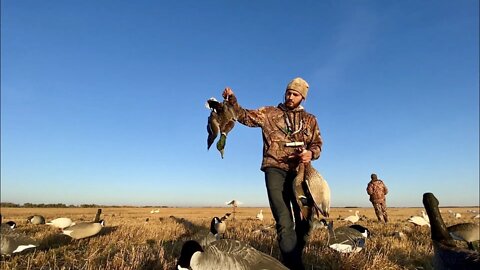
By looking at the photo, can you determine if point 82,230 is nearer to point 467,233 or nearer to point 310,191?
point 310,191

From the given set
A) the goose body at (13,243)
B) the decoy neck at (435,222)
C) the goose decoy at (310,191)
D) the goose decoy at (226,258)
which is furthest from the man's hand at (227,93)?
the goose body at (13,243)

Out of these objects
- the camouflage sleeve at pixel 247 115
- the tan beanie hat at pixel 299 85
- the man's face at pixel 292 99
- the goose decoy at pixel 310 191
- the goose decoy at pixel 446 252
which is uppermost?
the tan beanie hat at pixel 299 85

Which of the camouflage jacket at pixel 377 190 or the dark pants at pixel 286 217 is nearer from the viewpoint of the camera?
the dark pants at pixel 286 217

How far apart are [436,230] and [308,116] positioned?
2834mm

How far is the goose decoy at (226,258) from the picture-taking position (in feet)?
11.9

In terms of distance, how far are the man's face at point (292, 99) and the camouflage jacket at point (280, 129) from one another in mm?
78

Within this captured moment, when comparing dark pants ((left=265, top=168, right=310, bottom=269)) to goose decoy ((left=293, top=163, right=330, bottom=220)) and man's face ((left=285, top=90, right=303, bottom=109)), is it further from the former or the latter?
man's face ((left=285, top=90, right=303, bottom=109))

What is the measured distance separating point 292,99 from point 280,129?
50cm

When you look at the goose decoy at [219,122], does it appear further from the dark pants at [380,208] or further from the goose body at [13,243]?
the dark pants at [380,208]

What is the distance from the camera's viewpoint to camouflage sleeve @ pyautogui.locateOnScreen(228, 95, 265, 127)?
5184mm

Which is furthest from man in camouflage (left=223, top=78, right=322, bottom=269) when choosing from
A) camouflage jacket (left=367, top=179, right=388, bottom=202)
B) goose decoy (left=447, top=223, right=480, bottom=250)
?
camouflage jacket (left=367, top=179, right=388, bottom=202)

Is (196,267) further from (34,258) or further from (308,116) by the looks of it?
(34,258)

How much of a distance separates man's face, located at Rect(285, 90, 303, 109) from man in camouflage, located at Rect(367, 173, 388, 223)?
1521cm

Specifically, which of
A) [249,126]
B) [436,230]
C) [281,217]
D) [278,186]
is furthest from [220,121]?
[436,230]
